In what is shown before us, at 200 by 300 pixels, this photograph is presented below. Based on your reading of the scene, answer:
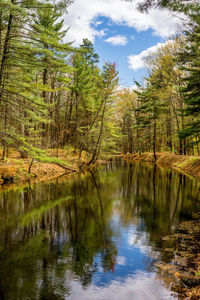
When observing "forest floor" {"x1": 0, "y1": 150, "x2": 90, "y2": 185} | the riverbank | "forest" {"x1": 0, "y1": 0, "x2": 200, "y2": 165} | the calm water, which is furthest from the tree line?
"forest floor" {"x1": 0, "y1": 150, "x2": 90, "y2": 185}

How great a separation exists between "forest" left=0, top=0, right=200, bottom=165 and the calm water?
2.81 metres

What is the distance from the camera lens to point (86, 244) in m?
6.05

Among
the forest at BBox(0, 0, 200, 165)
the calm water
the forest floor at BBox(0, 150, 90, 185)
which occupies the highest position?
the forest at BBox(0, 0, 200, 165)

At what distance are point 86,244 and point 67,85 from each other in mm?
21552

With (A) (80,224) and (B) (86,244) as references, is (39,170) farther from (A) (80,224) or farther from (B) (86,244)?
(B) (86,244)

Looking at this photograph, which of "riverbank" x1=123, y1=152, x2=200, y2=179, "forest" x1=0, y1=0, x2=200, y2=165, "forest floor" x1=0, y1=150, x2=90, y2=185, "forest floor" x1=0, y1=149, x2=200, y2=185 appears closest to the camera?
"forest" x1=0, y1=0, x2=200, y2=165

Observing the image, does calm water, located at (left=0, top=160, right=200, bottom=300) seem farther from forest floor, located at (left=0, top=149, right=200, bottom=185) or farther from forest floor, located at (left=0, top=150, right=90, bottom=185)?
forest floor, located at (left=0, top=149, right=200, bottom=185)

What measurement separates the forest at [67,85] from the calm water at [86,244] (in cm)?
281

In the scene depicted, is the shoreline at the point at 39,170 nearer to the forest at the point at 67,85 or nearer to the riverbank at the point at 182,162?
the riverbank at the point at 182,162

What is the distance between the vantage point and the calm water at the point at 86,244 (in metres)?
4.14

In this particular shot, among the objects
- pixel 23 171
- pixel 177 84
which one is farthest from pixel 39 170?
pixel 177 84

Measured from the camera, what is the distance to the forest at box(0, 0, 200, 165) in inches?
353

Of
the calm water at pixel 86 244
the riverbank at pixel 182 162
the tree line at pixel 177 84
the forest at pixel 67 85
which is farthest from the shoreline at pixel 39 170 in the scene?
the calm water at pixel 86 244

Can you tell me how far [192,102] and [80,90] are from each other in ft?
40.3
